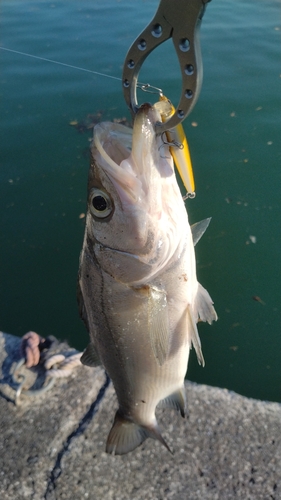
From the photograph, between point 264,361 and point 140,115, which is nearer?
point 140,115

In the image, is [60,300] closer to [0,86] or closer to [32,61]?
[0,86]

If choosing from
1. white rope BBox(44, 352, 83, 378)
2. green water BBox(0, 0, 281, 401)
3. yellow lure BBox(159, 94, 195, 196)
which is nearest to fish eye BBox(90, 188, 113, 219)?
yellow lure BBox(159, 94, 195, 196)

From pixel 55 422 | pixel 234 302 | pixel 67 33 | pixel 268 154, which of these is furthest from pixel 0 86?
pixel 55 422

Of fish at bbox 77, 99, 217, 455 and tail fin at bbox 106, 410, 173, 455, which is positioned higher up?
fish at bbox 77, 99, 217, 455

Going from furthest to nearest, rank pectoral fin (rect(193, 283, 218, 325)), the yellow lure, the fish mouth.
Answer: pectoral fin (rect(193, 283, 218, 325)), the yellow lure, the fish mouth

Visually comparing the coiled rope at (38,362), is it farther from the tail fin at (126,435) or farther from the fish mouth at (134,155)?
the fish mouth at (134,155)

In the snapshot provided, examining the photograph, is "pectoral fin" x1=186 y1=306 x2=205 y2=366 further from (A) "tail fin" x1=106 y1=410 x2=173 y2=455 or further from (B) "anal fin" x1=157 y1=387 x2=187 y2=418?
(A) "tail fin" x1=106 y1=410 x2=173 y2=455
